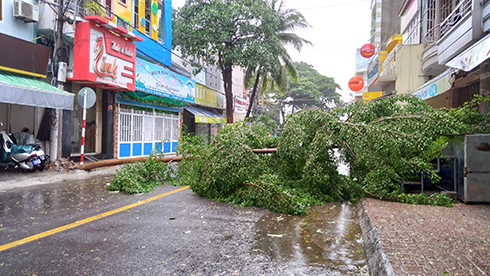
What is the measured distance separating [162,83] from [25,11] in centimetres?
744

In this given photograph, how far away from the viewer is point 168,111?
20.3m

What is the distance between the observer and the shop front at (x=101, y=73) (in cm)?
1192

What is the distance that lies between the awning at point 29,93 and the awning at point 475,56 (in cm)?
1054

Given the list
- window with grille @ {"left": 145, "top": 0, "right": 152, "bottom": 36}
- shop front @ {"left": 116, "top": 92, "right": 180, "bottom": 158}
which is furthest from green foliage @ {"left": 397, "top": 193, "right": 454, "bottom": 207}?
window with grille @ {"left": 145, "top": 0, "right": 152, "bottom": 36}

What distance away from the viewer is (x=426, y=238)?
4195mm

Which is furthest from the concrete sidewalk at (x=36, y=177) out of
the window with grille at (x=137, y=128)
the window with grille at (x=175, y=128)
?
the window with grille at (x=175, y=128)

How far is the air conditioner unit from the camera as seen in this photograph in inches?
406

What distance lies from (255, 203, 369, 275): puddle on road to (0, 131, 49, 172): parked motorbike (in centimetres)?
768

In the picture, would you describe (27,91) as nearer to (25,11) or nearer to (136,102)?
(25,11)

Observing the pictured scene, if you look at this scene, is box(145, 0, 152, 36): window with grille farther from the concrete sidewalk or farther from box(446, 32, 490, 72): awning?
box(446, 32, 490, 72): awning

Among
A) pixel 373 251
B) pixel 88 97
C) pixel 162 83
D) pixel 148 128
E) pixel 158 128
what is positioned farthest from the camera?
pixel 158 128

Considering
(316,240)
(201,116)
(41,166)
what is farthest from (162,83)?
(316,240)

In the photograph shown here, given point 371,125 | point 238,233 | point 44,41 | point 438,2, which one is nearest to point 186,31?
point 44,41

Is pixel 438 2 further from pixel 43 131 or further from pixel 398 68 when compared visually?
pixel 43 131
